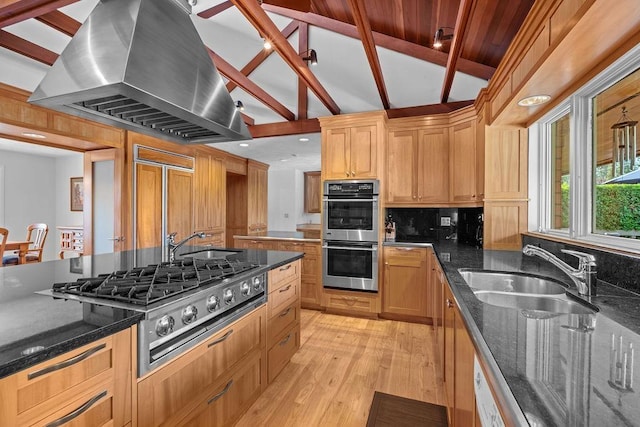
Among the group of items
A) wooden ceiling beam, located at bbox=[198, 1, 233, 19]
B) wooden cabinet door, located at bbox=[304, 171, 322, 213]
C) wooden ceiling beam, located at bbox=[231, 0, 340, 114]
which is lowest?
wooden cabinet door, located at bbox=[304, 171, 322, 213]

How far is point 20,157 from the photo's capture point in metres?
5.95

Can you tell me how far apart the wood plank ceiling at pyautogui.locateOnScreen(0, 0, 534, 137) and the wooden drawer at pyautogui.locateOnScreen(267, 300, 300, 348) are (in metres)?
1.95

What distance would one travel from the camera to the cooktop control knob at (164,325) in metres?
1.16

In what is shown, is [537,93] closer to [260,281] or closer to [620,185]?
[620,185]

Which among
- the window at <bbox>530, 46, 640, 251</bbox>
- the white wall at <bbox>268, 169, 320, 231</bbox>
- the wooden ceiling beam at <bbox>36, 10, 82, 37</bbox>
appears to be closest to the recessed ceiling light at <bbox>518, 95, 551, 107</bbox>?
the window at <bbox>530, 46, 640, 251</bbox>

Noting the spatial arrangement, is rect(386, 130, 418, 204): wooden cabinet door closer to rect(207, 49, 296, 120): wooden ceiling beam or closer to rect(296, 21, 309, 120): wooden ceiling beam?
rect(296, 21, 309, 120): wooden ceiling beam

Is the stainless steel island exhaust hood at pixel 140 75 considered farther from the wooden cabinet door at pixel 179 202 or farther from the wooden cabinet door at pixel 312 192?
the wooden cabinet door at pixel 312 192

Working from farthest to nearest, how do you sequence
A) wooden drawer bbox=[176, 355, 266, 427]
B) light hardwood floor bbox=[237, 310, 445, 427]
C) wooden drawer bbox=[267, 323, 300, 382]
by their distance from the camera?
wooden drawer bbox=[267, 323, 300, 382], light hardwood floor bbox=[237, 310, 445, 427], wooden drawer bbox=[176, 355, 266, 427]

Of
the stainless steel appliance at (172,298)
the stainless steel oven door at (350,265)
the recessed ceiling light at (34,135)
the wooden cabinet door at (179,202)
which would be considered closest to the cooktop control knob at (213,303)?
the stainless steel appliance at (172,298)

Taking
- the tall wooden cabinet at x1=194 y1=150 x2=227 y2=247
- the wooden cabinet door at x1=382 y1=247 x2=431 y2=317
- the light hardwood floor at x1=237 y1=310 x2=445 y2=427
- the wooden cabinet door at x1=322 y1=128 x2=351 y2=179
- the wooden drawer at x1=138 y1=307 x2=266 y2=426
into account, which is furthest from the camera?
the tall wooden cabinet at x1=194 y1=150 x2=227 y2=247

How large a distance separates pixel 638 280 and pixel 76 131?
4.41m

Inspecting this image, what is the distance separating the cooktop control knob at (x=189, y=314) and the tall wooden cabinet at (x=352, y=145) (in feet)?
8.32

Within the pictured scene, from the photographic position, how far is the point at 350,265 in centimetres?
354

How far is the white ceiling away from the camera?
8.18 ft
